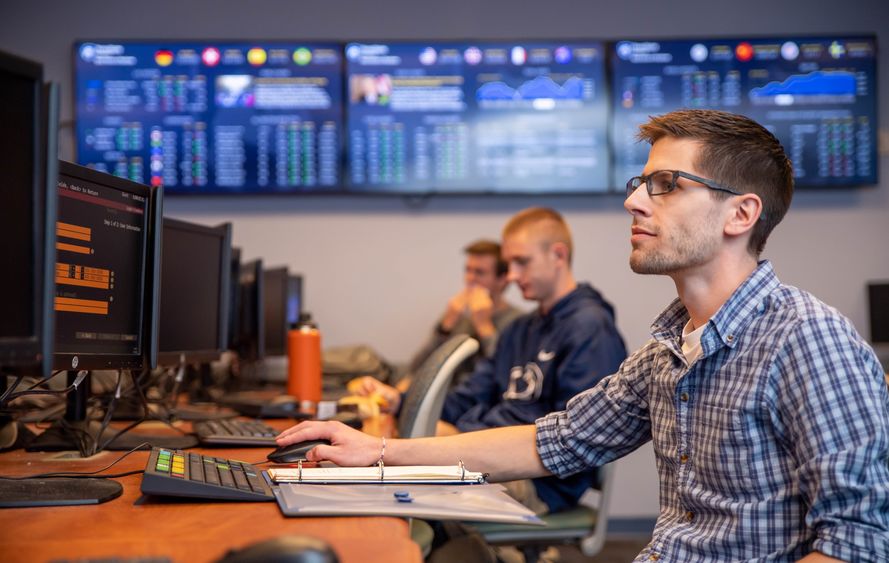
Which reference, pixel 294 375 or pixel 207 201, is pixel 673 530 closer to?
pixel 294 375

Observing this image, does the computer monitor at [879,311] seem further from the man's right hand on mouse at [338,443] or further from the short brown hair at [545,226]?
the man's right hand on mouse at [338,443]

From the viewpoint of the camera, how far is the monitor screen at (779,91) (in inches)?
154

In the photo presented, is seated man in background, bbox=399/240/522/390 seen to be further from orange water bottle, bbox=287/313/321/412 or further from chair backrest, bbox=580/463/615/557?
chair backrest, bbox=580/463/615/557

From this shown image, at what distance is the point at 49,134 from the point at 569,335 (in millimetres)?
1942

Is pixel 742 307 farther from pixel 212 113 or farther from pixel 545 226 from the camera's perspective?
pixel 212 113

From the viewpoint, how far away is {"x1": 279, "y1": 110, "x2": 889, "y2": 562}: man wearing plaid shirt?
46.3 inches

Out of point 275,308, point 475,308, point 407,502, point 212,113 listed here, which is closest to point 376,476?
point 407,502

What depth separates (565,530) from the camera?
2.47 metres

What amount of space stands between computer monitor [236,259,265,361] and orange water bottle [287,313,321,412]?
16.3 inches

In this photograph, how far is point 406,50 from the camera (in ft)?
12.9

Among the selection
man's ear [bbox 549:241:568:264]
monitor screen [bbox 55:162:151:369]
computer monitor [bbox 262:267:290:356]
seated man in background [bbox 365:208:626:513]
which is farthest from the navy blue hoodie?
monitor screen [bbox 55:162:151:369]

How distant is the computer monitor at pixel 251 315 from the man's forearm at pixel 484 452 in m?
1.57

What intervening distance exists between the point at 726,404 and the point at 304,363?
5.07 feet

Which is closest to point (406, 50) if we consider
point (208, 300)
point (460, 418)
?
point (460, 418)
